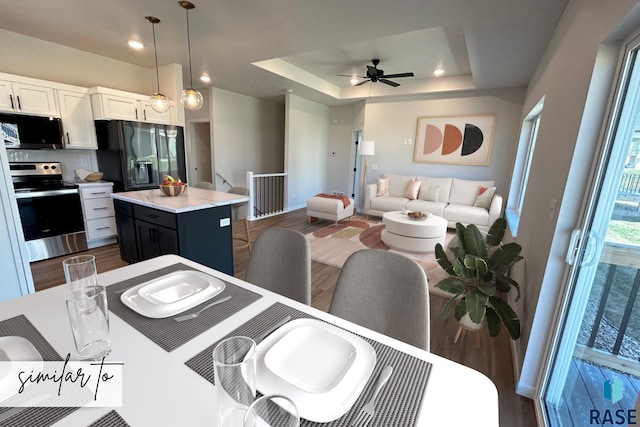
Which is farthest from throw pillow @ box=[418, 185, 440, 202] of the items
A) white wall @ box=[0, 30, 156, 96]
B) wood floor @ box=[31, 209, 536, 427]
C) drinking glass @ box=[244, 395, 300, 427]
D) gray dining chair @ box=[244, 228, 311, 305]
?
drinking glass @ box=[244, 395, 300, 427]

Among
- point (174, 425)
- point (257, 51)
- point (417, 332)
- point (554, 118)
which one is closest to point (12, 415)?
point (174, 425)

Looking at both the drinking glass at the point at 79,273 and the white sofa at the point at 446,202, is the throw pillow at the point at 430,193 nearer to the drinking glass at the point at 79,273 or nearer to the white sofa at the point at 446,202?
the white sofa at the point at 446,202

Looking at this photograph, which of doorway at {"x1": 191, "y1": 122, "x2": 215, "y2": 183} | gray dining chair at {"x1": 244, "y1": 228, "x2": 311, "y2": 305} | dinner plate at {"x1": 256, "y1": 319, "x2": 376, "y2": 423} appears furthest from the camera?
doorway at {"x1": 191, "y1": 122, "x2": 215, "y2": 183}

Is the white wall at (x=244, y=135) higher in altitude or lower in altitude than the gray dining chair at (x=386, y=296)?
higher

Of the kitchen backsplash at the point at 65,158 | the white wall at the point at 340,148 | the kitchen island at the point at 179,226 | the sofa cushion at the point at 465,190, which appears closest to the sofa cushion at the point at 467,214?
the sofa cushion at the point at 465,190

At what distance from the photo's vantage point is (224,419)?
55cm

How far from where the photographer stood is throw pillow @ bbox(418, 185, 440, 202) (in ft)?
17.4

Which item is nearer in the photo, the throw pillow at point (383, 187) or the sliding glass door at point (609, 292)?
the sliding glass door at point (609, 292)

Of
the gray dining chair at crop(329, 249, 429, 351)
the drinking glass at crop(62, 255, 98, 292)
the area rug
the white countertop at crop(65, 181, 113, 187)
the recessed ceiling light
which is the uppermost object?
the recessed ceiling light

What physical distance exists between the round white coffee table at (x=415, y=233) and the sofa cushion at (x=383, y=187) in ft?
6.07

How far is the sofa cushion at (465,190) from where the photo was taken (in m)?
5.11

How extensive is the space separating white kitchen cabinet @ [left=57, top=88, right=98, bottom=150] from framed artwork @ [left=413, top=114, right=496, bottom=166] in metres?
5.70

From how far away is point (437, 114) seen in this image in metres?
5.63

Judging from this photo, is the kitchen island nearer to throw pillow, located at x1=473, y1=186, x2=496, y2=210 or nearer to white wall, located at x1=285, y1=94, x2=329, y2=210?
white wall, located at x1=285, y1=94, x2=329, y2=210
